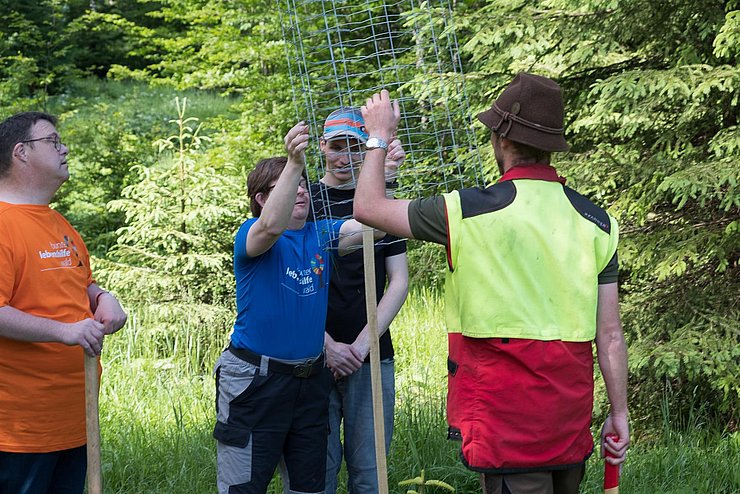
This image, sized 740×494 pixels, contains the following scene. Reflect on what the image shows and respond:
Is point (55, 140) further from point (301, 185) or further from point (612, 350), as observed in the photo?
point (612, 350)

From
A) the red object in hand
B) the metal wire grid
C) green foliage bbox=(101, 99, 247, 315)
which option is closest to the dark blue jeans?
the metal wire grid

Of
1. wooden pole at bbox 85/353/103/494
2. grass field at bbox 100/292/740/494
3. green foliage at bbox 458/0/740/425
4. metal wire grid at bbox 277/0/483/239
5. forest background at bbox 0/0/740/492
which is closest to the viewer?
wooden pole at bbox 85/353/103/494

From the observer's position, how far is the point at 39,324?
113 inches

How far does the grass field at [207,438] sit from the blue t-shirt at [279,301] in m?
1.44

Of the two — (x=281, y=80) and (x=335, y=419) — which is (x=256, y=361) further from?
(x=281, y=80)

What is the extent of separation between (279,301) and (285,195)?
0.45 m

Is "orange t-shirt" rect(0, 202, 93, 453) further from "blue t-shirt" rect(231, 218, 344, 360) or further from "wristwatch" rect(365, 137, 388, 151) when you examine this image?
"wristwatch" rect(365, 137, 388, 151)

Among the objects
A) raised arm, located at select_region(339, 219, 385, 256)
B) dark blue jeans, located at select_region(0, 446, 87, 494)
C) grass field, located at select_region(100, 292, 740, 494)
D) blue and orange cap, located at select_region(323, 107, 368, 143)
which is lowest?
grass field, located at select_region(100, 292, 740, 494)

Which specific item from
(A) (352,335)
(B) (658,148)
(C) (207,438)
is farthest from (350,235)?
(B) (658,148)

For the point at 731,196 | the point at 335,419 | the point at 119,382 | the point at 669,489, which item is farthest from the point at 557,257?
the point at 119,382

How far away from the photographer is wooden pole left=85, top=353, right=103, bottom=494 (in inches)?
114

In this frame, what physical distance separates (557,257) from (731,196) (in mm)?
2915

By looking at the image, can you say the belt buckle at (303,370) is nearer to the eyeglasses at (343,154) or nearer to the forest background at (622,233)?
the eyeglasses at (343,154)

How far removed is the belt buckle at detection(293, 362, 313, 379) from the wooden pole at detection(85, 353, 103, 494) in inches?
27.3
